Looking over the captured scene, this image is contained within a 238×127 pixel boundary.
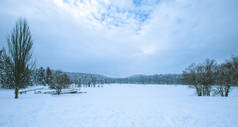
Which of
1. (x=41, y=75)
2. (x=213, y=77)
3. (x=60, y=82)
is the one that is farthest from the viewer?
(x=41, y=75)

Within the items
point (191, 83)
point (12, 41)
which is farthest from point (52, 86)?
point (191, 83)

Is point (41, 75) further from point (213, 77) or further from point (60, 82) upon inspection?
point (213, 77)

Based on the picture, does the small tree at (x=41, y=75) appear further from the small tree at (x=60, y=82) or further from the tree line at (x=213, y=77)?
the tree line at (x=213, y=77)

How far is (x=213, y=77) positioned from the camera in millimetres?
15062

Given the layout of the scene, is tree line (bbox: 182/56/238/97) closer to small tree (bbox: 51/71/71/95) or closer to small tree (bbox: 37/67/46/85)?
small tree (bbox: 51/71/71/95)

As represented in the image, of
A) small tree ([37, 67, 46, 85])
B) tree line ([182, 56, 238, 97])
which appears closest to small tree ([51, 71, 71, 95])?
tree line ([182, 56, 238, 97])

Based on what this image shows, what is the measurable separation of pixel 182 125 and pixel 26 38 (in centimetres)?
1494

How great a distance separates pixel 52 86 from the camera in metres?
17.6

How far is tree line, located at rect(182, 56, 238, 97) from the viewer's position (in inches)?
554

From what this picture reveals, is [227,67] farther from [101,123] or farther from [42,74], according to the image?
[42,74]

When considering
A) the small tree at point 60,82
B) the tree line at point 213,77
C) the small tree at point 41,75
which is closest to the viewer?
the tree line at point 213,77

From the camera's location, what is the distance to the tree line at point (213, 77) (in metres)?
14.1

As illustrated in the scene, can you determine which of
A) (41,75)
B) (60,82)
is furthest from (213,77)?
(41,75)

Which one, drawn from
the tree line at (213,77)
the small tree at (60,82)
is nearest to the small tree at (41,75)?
the small tree at (60,82)
